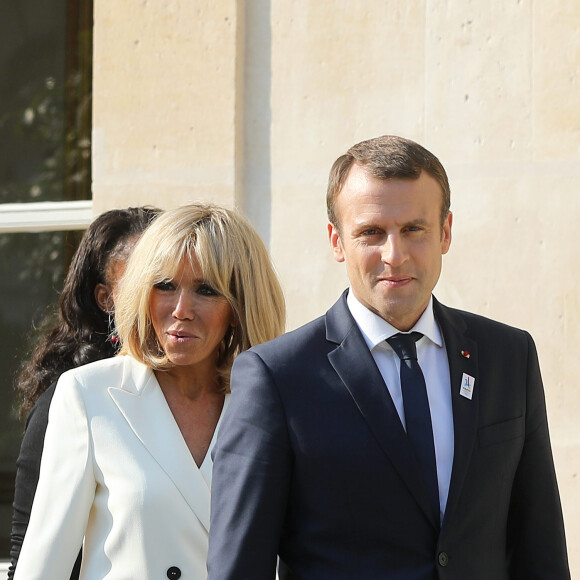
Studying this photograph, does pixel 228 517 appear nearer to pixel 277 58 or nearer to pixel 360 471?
pixel 360 471

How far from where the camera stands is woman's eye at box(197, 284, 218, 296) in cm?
296

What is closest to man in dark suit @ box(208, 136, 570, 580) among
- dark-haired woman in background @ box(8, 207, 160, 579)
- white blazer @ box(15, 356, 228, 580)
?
white blazer @ box(15, 356, 228, 580)

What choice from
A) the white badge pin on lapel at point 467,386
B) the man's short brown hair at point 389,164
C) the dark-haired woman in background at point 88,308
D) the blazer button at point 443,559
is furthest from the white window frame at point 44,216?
the blazer button at point 443,559

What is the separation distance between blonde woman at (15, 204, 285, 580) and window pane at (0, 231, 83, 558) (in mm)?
1741

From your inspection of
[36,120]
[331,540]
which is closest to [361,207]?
[331,540]

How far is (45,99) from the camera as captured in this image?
15.9 feet

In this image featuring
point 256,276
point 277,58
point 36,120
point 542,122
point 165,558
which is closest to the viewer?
point 165,558

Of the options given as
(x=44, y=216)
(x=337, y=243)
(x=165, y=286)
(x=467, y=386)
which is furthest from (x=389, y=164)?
(x=44, y=216)

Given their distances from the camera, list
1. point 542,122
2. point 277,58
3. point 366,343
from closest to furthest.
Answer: point 366,343
point 542,122
point 277,58

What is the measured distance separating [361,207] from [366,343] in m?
0.29

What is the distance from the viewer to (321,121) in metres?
4.16

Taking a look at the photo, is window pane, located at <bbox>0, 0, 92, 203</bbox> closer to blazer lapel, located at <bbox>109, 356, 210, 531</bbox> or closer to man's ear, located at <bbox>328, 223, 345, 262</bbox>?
blazer lapel, located at <bbox>109, 356, 210, 531</bbox>

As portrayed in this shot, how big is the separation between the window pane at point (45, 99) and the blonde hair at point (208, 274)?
1801 millimetres

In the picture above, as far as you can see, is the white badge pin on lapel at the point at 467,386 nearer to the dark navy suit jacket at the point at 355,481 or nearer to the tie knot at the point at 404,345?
the dark navy suit jacket at the point at 355,481
